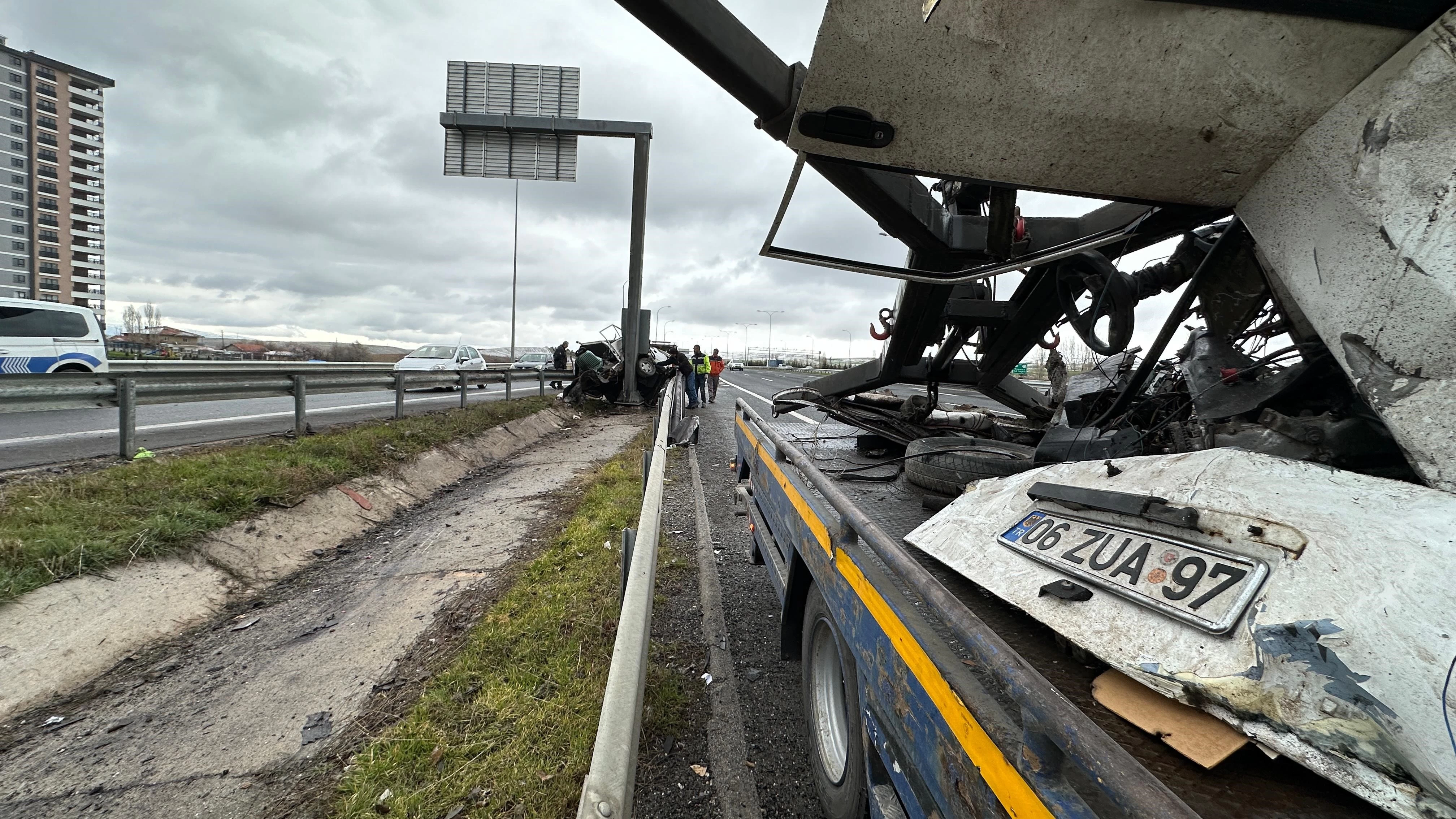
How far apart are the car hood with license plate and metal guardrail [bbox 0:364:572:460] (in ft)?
26.2

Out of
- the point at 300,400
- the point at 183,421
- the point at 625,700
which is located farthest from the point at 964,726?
the point at 183,421

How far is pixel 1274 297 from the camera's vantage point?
6.35 ft

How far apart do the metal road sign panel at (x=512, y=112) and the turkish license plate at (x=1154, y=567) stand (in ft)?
47.2

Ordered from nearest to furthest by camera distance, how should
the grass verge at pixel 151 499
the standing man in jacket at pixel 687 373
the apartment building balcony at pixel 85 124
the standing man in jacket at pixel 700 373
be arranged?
the grass verge at pixel 151 499 < the standing man in jacket at pixel 687 373 < the standing man in jacket at pixel 700 373 < the apartment building balcony at pixel 85 124

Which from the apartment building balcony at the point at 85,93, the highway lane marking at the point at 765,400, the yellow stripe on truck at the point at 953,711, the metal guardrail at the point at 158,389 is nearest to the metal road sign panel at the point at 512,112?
the metal guardrail at the point at 158,389

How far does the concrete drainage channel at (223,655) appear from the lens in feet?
8.27

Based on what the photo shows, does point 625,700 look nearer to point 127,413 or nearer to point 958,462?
point 958,462

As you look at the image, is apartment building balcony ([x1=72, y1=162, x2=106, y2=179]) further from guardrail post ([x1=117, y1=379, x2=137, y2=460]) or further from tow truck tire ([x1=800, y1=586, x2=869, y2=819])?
tow truck tire ([x1=800, y1=586, x2=869, y2=819])

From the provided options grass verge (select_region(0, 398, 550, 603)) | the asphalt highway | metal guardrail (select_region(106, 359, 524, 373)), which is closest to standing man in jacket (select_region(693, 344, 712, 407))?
the asphalt highway

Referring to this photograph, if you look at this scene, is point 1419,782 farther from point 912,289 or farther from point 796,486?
point 912,289

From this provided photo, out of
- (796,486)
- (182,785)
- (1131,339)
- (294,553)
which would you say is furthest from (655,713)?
(294,553)

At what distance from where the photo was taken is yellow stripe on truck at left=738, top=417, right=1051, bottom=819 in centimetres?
106

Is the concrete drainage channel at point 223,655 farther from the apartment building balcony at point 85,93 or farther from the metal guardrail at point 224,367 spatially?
the apartment building balcony at point 85,93

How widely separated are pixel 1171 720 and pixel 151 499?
6302 millimetres
